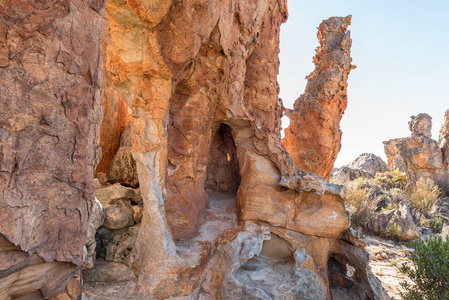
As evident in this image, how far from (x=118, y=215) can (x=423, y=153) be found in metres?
17.3

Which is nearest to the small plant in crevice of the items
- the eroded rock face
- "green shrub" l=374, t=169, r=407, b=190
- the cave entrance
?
the eroded rock face

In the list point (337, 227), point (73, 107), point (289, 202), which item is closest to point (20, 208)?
point (73, 107)

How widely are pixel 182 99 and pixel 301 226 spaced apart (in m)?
3.51

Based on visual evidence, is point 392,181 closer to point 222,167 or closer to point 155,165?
point 222,167

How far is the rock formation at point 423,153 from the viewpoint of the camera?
14.7 meters

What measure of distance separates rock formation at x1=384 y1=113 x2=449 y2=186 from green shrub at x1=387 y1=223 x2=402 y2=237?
25.6 ft

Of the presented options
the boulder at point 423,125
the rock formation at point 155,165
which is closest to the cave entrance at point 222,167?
the rock formation at point 155,165

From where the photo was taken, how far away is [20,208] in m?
1.58

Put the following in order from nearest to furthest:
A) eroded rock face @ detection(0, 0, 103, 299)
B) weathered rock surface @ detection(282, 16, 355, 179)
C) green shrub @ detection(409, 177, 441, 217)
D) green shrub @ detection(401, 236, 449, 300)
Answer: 1. eroded rock face @ detection(0, 0, 103, 299)
2. green shrub @ detection(401, 236, 449, 300)
3. weathered rock surface @ detection(282, 16, 355, 179)
4. green shrub @ detection(409, 177, 441, 217)

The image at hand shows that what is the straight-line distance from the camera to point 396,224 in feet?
29.6

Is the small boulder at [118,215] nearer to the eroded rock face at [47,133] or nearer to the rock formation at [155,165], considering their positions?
the rock formation at [155,165]

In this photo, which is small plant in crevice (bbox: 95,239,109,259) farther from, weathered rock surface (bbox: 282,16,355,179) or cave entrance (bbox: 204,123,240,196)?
weathered rock surface (bbox: 282,16,355,179)

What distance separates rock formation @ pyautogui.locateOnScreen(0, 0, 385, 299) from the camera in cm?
166

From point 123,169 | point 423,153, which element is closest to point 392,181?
point 423,153
